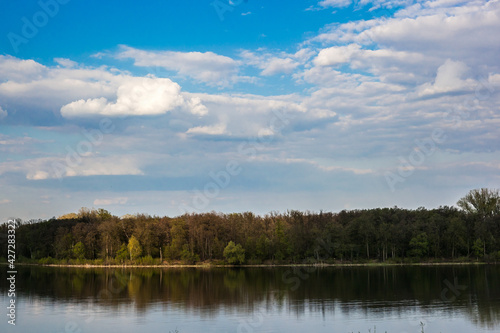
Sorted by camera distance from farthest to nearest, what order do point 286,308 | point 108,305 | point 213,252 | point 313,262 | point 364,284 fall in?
1. point 213,252
2. point 313,262
3. point 364,284
4. point 108,305
5. point 286,308

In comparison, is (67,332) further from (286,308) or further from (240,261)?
(240,261)

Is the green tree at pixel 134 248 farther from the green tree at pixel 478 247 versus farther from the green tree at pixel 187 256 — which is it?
the green tree at pixel 478 247

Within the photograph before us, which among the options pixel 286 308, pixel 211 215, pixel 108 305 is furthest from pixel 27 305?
pixel 211 215

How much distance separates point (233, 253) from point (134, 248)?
23784 millimetres

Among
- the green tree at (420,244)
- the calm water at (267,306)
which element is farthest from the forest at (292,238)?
the calm water at (267,306)

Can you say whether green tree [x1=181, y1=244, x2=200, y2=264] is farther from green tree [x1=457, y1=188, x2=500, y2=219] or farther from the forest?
green tree [x1=457, y1=188, x2=500, y2=219]

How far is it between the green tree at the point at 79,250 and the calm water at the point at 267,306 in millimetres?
49048

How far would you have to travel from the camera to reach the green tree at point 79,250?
115900 mm

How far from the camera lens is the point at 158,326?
36.3 metres

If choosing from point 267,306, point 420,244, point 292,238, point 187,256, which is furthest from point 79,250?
point 267,306

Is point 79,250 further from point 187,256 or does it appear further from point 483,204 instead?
point 483,204

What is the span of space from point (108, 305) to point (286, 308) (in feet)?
59.0

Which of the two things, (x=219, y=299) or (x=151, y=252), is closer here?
(x=219, y=299)

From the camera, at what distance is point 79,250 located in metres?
116
